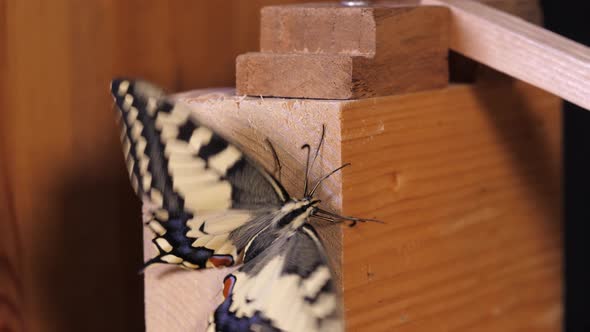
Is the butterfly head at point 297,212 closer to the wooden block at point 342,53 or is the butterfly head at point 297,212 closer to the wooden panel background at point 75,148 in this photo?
the wooden block at point 342,53

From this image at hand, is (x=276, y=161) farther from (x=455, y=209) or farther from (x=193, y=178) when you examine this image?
(x=455, y=209)

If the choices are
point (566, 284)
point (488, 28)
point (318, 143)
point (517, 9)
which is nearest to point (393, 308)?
point (318, 143)

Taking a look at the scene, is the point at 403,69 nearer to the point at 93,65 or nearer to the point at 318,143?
the point at 318,143

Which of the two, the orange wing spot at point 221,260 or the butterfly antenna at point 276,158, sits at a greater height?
the butterfly antenna at point 276,158

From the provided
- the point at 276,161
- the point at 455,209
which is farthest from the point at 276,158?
the point at 455,209

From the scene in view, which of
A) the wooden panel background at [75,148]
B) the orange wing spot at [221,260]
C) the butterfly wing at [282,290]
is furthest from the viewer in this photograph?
A: the wooden panel background at [75,148]

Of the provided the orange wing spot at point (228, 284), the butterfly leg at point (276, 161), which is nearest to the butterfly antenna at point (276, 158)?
the butterfly leg at point (276, 161)
